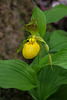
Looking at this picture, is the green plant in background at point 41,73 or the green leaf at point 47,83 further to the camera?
the green leaf at point 47,83

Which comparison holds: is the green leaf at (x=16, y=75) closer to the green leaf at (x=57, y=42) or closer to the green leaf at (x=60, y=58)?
the green leaf at (x=60, y=58)

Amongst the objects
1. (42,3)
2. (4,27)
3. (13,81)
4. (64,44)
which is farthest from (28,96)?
(42,3)

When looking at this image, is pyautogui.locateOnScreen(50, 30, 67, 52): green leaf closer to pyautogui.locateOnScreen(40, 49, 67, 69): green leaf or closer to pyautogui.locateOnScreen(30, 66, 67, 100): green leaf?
pyautogui.locateOnScreen(30, 66, 67, 100): green leaf

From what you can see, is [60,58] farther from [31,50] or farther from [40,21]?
[40,21]

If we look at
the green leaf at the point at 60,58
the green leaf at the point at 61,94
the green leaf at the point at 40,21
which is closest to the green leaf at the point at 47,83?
the green leaf at the point at 61,94

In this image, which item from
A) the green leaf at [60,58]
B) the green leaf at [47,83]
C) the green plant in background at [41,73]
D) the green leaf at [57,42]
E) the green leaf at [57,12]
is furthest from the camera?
the green leaf at [57,12]

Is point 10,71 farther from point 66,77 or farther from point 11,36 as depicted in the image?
point 11,36

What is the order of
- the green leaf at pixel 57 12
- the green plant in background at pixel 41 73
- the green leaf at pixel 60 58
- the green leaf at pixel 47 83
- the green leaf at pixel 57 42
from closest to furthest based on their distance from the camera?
the green leaf at pixel 60 58, the green plant in background at pixel 41 73, the green leaf at pixel 47 83, the green leaf at pixel 57 42, the green leaf at pixel 57 12
